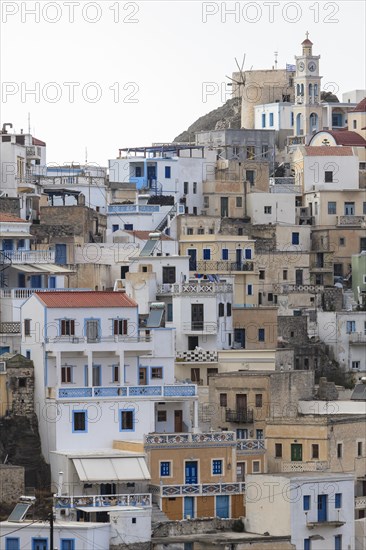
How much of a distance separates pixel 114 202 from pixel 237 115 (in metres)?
32.4

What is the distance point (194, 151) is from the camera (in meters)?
109

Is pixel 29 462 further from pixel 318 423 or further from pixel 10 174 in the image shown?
pixel 10 174

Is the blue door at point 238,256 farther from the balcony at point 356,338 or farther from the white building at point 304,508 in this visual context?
the white building at point 304,508

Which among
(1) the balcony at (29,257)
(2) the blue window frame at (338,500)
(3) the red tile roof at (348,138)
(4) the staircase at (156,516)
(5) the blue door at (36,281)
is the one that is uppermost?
(3) the red tile roof at (348,138)

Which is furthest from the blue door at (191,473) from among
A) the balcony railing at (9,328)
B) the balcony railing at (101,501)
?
the balcony railing at (9,328)

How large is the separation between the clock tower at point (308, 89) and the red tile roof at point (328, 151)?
16.5 m

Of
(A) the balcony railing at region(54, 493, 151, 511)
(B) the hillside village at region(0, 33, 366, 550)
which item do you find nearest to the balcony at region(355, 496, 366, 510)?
(B) the hillside village at region(0, 33, 366, 550)

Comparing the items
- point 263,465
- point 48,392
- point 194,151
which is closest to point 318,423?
point 263,465

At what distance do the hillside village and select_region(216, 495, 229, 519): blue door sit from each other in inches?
3.1

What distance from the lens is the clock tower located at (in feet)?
406

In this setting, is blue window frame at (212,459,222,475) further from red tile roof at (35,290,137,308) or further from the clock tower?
the clock tower

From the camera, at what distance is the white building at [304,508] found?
232 ft

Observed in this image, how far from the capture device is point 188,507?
72312 mm

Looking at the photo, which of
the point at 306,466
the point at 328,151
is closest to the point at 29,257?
the point at 306,466
